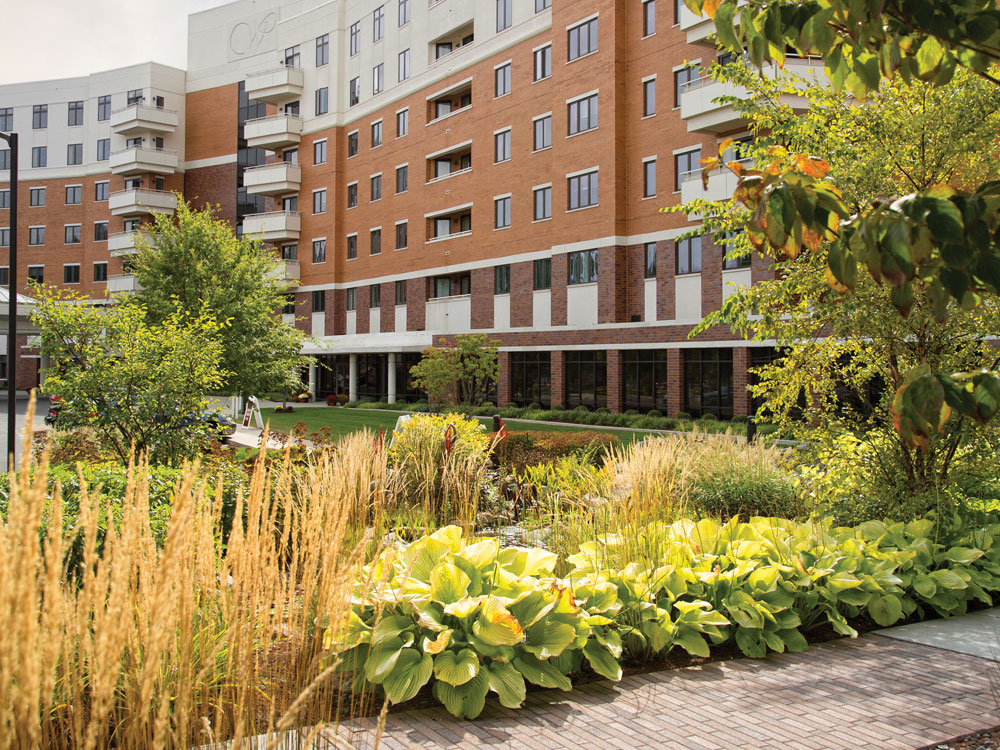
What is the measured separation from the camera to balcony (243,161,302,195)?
4928 centimetres

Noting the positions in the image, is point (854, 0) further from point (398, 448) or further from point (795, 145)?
point (398, 448)

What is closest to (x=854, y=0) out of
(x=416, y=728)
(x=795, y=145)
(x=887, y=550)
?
(x=416, y=728)

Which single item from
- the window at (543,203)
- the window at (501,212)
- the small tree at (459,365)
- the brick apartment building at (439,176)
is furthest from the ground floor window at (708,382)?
the window at (501,212)

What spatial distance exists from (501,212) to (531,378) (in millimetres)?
7639

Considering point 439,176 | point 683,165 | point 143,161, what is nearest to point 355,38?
point 439,176

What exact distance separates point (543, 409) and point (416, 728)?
101 ft

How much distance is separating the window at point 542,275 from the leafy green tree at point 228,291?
1271 cm

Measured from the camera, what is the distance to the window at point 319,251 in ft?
160

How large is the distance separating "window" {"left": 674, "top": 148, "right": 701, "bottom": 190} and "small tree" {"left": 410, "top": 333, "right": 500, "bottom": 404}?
10.2m

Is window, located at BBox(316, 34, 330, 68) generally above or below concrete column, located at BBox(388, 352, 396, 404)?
above

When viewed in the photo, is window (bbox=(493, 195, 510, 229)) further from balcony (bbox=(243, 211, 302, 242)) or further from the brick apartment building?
balcony (bbox=(243, 211, 302, 242))

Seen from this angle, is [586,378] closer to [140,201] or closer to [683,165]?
[683,165]

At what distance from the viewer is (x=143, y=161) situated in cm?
5562

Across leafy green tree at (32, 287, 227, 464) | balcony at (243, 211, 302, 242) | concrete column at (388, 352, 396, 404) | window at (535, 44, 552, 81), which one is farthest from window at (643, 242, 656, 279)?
balcony at (243, 211, 302, 242)
